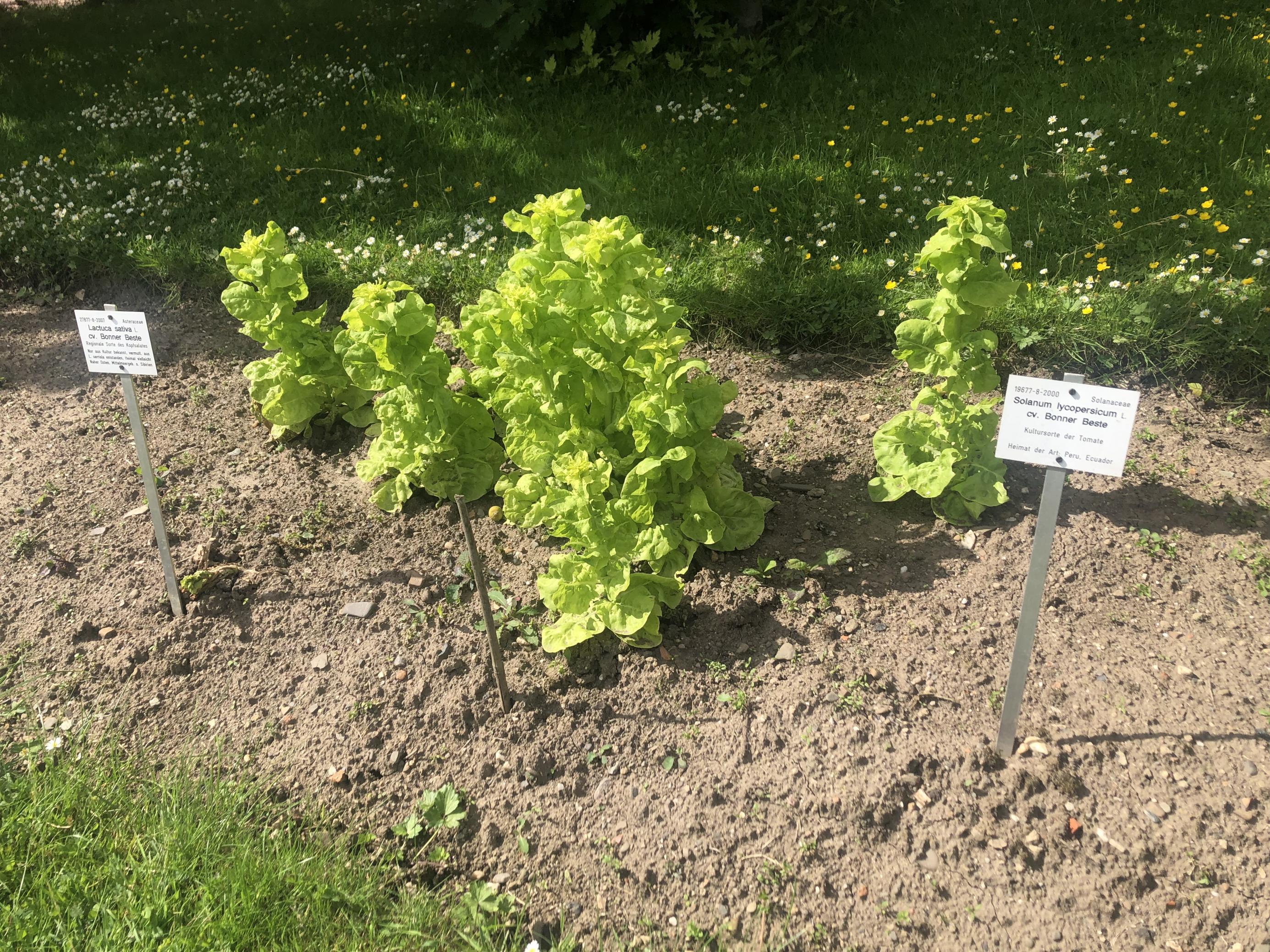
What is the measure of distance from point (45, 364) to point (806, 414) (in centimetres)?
397

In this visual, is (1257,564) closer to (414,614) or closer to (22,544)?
(414,614)

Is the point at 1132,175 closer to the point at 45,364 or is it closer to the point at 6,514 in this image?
the point at 6,514

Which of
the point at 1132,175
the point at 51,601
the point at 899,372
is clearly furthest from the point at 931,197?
the point at 51,601

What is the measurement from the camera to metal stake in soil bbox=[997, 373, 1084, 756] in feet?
6.63

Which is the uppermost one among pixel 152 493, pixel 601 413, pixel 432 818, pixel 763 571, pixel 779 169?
pixel 779 169

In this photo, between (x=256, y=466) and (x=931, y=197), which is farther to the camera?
(x=931, y=197)

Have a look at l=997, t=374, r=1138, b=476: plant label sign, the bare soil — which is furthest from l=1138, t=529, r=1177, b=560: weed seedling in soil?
l=997, t=374, r=1138, b=476: plant label sign

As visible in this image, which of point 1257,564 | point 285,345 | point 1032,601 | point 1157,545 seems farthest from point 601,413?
point 1257,564

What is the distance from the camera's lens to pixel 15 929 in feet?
7.04

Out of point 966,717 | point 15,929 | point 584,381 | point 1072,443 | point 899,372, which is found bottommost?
point 15,929

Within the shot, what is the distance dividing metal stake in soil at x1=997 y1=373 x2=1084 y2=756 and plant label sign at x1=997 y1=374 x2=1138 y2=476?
1.4 inches

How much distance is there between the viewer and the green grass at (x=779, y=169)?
3926 millimetres

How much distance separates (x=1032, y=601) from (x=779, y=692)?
0.76m

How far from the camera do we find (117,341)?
2.82m
